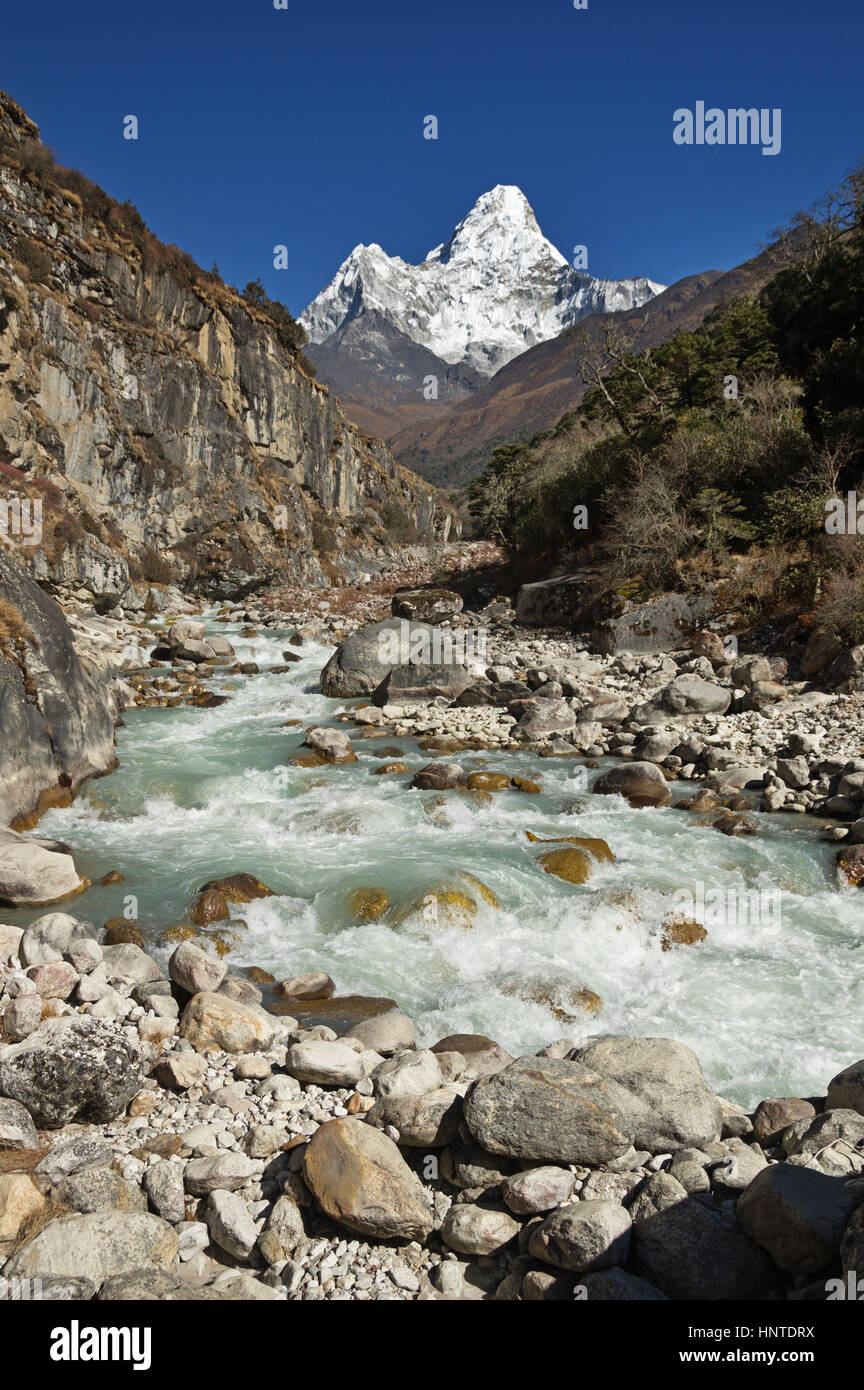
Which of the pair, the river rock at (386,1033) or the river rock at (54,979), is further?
the river rock at (54,979)

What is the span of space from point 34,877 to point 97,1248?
207 inches

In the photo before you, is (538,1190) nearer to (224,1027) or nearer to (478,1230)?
(478,1230)

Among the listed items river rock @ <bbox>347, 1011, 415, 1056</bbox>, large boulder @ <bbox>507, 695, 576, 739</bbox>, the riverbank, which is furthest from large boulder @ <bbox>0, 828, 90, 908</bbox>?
large boulder @ <bbox>507, 695, 576, 739</bbox>

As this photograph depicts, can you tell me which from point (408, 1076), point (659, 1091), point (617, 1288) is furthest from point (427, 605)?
point (617, 1288)

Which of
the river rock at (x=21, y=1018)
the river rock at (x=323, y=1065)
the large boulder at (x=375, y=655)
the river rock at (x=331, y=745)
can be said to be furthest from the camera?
the large boulder at (x=375, y=655)

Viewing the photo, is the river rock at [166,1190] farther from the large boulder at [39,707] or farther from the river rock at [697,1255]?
the large boulder at [39,707]

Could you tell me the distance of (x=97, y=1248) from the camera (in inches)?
145

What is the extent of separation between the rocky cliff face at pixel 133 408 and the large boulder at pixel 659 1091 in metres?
29.2

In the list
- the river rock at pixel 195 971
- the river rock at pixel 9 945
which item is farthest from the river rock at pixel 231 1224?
the river rock at pixel 9 945

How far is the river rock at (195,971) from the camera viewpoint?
20.9 feet

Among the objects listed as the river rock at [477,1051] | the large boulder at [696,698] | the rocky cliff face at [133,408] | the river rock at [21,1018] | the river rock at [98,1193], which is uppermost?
the rocky cliff face at [133,408]

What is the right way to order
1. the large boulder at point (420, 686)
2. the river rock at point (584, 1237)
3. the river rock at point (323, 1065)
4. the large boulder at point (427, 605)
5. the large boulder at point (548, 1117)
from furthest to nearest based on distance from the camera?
the large boulder at point (427, 605) < the large boulder at point (420, 686) < the river rock at point (323, 1065) < the large boulder at point (548, 1117) < the river rock at point (584, 1237)

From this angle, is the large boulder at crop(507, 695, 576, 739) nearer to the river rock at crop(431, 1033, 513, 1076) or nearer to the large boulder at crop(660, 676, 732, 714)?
the large boulder at crop(660, 676, 732, 714)

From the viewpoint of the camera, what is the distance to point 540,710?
1551cm
